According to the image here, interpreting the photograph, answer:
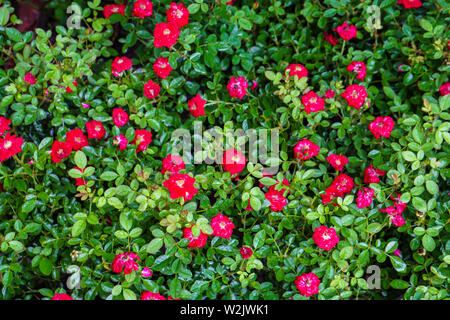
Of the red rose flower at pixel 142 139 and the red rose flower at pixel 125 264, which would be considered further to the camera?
the red rose flower at pixel 142 139

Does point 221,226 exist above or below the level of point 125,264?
above

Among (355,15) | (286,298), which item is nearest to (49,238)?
(286,298)

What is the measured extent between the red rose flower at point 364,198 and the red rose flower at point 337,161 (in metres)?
0.12

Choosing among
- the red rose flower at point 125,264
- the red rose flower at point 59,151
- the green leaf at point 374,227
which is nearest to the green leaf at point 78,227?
the red rose flower at point 125,264

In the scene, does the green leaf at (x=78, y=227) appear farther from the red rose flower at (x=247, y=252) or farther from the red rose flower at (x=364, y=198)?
the red rose flower at (x=364, y=198)

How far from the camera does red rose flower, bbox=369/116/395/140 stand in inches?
58.8

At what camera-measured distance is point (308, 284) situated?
136 cm

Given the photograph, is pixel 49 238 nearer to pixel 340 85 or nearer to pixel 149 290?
pixel 149 290

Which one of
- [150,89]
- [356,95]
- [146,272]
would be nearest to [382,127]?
[356,95]

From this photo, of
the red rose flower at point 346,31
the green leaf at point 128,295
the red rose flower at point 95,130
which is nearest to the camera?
the green leaf at point 128,295

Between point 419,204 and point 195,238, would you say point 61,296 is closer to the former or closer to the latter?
point 195,238

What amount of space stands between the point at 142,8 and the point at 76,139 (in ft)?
1.83

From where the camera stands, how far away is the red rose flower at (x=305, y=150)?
1.49 meters

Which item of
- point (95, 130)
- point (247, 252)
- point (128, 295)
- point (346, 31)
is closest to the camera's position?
point (128, 295)
